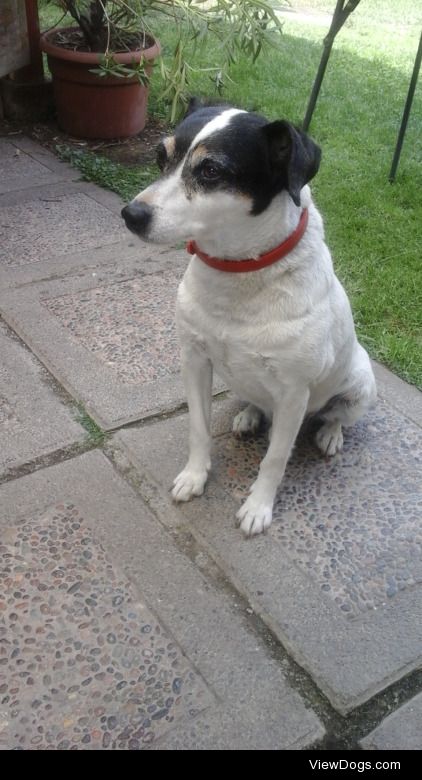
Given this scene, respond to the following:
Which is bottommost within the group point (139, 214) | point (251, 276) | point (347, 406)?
point (347, 406)

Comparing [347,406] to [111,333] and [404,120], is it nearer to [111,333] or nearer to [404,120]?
[111,333]

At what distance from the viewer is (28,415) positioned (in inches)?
109

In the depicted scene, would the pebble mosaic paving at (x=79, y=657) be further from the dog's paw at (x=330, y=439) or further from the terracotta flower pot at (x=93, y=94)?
the terracotta flower pot at (x=93, y=94)

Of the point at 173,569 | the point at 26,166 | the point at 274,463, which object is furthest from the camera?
the point at 26,166

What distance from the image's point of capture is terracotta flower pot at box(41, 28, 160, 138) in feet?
16.3

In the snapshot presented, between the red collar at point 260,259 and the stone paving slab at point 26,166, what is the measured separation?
117 inches

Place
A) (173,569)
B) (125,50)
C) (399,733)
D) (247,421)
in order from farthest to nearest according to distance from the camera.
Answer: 1. (125,50)
2. (247,421)
3. (173,569)
4. (399,733)

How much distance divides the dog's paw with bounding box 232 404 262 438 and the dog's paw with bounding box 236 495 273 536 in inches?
17.5

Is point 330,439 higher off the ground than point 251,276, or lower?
lower

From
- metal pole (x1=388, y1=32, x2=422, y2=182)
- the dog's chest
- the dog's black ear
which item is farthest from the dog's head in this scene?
metal pole (x1=388, y1=32, x2=422, y2=182)

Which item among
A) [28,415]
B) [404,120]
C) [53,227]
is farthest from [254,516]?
[404,120]

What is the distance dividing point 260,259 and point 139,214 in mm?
A: 373

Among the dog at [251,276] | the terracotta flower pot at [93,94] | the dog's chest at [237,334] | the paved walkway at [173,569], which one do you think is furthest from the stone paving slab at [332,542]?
the terracotta flower pot at [93,94]

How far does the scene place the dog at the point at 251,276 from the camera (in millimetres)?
1871
